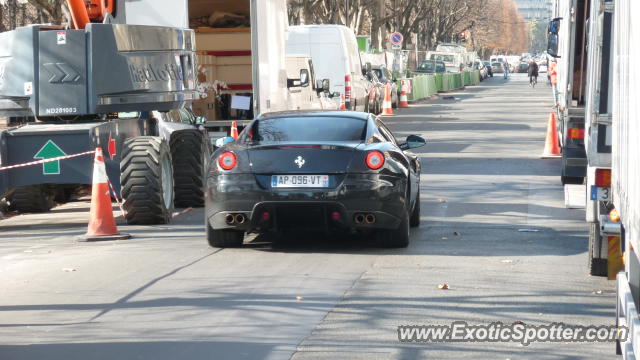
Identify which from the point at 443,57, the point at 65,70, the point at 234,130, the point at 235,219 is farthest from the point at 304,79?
the point at 443,57

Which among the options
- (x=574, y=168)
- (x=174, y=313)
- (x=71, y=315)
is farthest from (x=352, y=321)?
(x=574, y=168)

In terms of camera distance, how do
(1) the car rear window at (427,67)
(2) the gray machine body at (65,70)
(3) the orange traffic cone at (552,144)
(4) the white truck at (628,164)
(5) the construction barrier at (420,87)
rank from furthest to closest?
(1) the car rear window at (427,67) → (5) the construction barrier at (420,87) → (3) the orange traffic cone at (552,144) → (2) the gray machine body at (65,70) → (4) the white truck at (628,164)

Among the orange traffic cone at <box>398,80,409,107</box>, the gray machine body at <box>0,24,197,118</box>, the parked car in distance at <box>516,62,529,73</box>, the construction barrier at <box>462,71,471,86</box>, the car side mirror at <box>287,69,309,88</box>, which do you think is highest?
the gray machine body at <box>0,24,197,118</box>

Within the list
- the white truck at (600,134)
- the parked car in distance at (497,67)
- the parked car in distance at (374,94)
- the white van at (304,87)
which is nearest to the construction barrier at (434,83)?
the parked car in distance at (374,94)

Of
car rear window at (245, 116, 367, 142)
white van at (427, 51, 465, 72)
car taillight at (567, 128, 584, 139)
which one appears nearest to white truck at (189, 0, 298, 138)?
car taillight at (567, 128, 584, 139)

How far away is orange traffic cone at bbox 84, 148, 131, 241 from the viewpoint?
1227 centimetres

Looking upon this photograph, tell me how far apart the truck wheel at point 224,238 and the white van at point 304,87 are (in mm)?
12229

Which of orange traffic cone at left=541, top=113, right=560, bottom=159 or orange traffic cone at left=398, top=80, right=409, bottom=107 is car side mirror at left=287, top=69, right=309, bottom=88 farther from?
orange traffic cone at left=398, top=80, right=409, bottom=107

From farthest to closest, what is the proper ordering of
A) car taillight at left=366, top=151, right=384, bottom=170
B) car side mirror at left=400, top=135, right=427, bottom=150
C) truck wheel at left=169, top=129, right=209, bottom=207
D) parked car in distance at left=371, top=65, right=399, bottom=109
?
parked car in distance at left=371, top=65, right=399, bottom=109 < truck wheel at left=169, top=129, right=209, bottom=207 < car side mirror at left=400, top=135, right=427, bottom=150 < car taillight at left=366, top=151, right=384, bottom=170

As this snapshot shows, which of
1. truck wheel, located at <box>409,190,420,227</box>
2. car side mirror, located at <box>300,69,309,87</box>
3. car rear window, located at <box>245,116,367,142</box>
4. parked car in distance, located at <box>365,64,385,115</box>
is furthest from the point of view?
parked car in distance, located at <box>365,64,385,115</box>

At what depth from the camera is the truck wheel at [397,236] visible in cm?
1120

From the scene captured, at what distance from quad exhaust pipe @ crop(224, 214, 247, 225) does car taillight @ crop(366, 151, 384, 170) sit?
1.21 meters

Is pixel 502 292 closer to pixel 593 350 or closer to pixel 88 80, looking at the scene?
pixel 593 350

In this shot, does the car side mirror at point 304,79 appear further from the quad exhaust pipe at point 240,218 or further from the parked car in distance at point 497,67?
the parked car in distance at point 497,67
